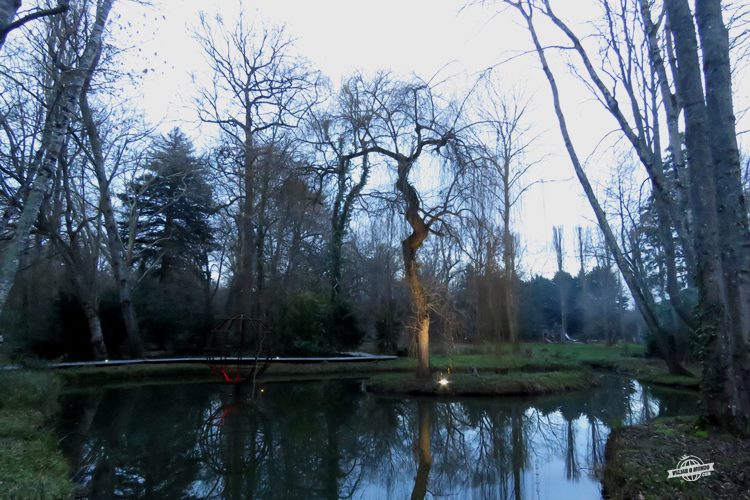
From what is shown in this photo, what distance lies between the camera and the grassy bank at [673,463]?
4.34m

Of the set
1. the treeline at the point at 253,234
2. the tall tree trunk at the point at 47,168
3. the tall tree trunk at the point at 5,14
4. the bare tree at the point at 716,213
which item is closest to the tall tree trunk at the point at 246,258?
the treeline at the point at 253,234

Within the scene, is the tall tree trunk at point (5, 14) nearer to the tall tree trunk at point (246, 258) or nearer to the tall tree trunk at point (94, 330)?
the tall tree trunk at point (94, 330)

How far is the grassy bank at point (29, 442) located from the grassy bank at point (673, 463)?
5.02 metres

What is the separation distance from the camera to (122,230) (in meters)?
29.4

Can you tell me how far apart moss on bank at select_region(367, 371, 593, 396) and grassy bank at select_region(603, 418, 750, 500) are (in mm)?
7349

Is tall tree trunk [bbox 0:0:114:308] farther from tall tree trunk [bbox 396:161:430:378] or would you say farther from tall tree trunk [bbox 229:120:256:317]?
tall tree trunk [bbox 229:120:256:317]

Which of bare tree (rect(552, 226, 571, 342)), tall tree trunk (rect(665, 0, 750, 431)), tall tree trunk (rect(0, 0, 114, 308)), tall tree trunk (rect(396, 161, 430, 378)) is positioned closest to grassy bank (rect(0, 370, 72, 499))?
tall tree trunk (rect(0, 0, 114, 308))

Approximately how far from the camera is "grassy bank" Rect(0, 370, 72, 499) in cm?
449

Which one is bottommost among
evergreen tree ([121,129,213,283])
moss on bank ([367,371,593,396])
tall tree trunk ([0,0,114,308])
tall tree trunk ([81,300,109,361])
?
moss on bank ([367,371,593,396])

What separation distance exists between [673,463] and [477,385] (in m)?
9.48

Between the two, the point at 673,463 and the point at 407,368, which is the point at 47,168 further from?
the point at 407,368

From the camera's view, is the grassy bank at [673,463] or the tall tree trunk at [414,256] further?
the tall tree trunk at [414,256]

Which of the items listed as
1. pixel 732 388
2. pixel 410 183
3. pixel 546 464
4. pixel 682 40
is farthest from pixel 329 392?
pixel 682 40

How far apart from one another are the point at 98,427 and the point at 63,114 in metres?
5.58
